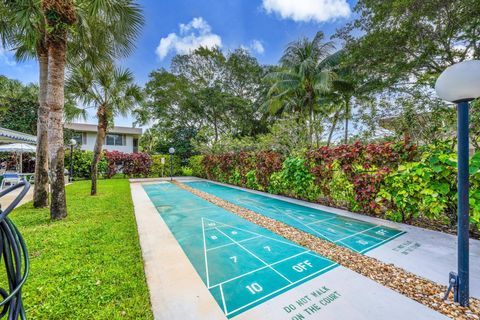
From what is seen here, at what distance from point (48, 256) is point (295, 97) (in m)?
15.9

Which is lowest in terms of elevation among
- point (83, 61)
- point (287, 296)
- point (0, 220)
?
point (287, 296)

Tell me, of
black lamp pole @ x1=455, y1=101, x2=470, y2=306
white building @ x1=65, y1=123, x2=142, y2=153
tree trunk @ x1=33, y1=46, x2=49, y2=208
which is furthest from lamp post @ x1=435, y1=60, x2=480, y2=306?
white building @ x1=65, y1=123, x2=142, y2=153

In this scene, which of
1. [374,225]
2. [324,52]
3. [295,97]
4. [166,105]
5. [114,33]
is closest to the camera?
[374,225]

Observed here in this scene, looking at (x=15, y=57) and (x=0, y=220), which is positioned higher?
(x=15, y=57)

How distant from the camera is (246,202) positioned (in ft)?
25.7

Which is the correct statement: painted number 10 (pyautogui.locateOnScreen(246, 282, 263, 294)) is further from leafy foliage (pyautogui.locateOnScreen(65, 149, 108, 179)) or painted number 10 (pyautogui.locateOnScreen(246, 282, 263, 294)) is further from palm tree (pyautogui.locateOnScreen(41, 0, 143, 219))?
leafy foliage (pyautogui.locateOnScreen(65, 149, 108, 179))

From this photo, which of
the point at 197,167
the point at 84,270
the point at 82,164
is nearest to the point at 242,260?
the point at 84,270

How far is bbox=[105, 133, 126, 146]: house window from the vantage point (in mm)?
23938

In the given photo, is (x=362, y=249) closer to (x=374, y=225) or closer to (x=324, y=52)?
(x=374, y=225)

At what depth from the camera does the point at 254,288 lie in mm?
2639

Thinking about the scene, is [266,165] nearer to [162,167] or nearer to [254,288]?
[254,288]

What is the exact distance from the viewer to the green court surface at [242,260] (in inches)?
101

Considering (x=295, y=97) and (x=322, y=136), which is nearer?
(x=322, y=136)

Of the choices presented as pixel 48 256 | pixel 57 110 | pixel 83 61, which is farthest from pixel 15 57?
pixel 48 256
